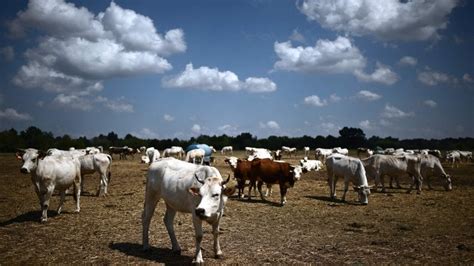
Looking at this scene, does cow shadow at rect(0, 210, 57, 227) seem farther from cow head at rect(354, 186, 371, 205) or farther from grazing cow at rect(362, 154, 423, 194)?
grazing cow at rect(362, 154, 423, 194)

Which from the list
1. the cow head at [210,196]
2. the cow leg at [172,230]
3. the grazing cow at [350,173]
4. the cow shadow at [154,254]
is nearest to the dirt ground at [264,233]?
the cow shadow at [154,254]

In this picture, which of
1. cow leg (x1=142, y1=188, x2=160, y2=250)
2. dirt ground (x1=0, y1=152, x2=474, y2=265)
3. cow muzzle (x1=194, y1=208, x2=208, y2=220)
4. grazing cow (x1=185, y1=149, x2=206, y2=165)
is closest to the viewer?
cow muzzle (x1=194, y1=208, x2=208, y2=220)

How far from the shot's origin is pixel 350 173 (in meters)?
17.2

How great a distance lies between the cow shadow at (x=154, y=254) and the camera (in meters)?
7.67

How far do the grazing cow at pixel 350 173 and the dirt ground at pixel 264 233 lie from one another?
2.27ft

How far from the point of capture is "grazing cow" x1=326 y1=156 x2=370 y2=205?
16.2 meters

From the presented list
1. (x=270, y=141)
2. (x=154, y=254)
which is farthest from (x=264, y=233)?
(x=270, y=141)

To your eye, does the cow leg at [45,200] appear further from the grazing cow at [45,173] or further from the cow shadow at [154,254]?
the cow shadow at [154,254]

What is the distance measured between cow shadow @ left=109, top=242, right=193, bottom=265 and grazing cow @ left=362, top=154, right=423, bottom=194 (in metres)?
15.7

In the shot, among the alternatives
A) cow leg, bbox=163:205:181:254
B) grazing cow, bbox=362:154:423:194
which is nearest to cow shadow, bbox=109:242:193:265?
cow leg, bbox=163:205:181:254

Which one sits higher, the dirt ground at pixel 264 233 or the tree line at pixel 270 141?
the tree line at pixel 270 141

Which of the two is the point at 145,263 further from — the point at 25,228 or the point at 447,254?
the point at 447,254

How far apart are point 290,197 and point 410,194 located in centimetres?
723

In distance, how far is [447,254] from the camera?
27.4ft
